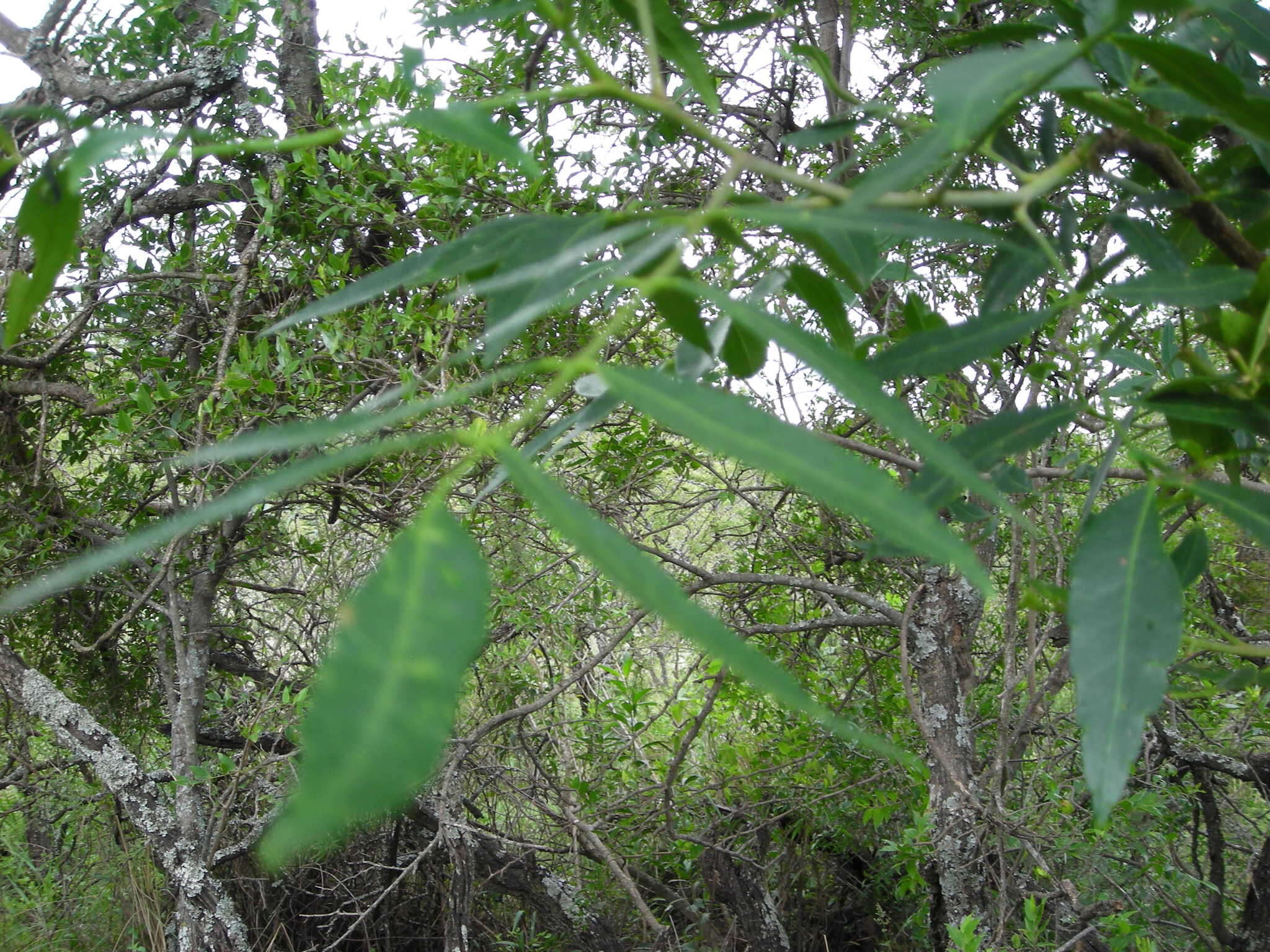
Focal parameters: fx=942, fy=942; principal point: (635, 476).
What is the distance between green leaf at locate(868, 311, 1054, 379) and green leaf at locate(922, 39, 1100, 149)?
0.10 metres

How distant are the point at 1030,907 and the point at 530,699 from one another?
1.12m

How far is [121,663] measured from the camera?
230 cm

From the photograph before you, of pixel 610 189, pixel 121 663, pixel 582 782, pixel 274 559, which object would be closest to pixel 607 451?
pixel 610 189

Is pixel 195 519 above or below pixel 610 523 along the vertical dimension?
below

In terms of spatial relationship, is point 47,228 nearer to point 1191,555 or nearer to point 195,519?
point 195,519

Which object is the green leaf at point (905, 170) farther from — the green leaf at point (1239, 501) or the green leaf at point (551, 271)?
the green leaf at point (1239, 501)

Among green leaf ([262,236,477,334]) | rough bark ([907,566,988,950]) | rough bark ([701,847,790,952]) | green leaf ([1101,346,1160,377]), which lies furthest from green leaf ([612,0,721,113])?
rough bark ([701,847,790,952])

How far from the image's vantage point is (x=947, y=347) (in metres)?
0.40

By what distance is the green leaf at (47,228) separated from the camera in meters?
0.35

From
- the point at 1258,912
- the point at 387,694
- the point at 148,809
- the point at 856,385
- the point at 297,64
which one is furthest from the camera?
the point at 297,64

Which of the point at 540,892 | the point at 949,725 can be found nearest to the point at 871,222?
the point at 949,725

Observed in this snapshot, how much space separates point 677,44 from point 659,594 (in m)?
0.32

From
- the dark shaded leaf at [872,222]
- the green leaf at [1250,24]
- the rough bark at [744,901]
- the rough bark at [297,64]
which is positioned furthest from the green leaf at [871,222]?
the rough bark at [744,901]

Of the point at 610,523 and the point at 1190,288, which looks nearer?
the point at 1190,288
